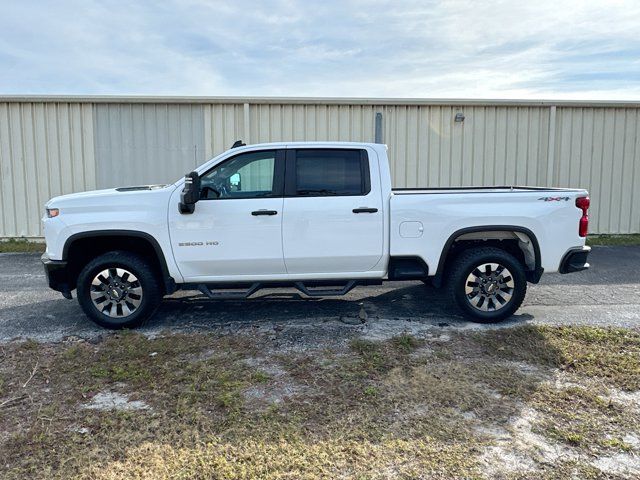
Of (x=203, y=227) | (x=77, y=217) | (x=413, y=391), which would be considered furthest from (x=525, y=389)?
(x=77, y=217)

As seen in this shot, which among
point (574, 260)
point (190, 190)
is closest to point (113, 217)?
point (190, 190)

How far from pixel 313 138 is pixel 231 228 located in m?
6.35

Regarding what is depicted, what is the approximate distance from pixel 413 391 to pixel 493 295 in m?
2.16

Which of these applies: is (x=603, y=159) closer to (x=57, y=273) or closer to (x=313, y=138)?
(x=313, y=138)

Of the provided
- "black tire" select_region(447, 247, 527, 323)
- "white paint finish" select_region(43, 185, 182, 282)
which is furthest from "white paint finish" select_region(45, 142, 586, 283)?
"black tire" select_region(447, 247, 527, 323)

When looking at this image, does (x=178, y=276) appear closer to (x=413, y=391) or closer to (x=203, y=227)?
(x=203, y=227)

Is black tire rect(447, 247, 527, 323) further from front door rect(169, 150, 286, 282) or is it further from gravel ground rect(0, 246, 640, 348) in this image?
front door rect(169, 150, 286, 282)

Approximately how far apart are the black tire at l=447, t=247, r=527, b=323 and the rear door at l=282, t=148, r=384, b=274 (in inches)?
36.2

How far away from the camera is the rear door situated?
5.38 m

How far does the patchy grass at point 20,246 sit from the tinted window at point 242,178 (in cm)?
684

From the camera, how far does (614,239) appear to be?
37.7ft

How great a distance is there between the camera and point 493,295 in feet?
18.4

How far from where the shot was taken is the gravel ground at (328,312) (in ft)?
17.8

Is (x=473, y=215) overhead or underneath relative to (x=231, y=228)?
overhead
